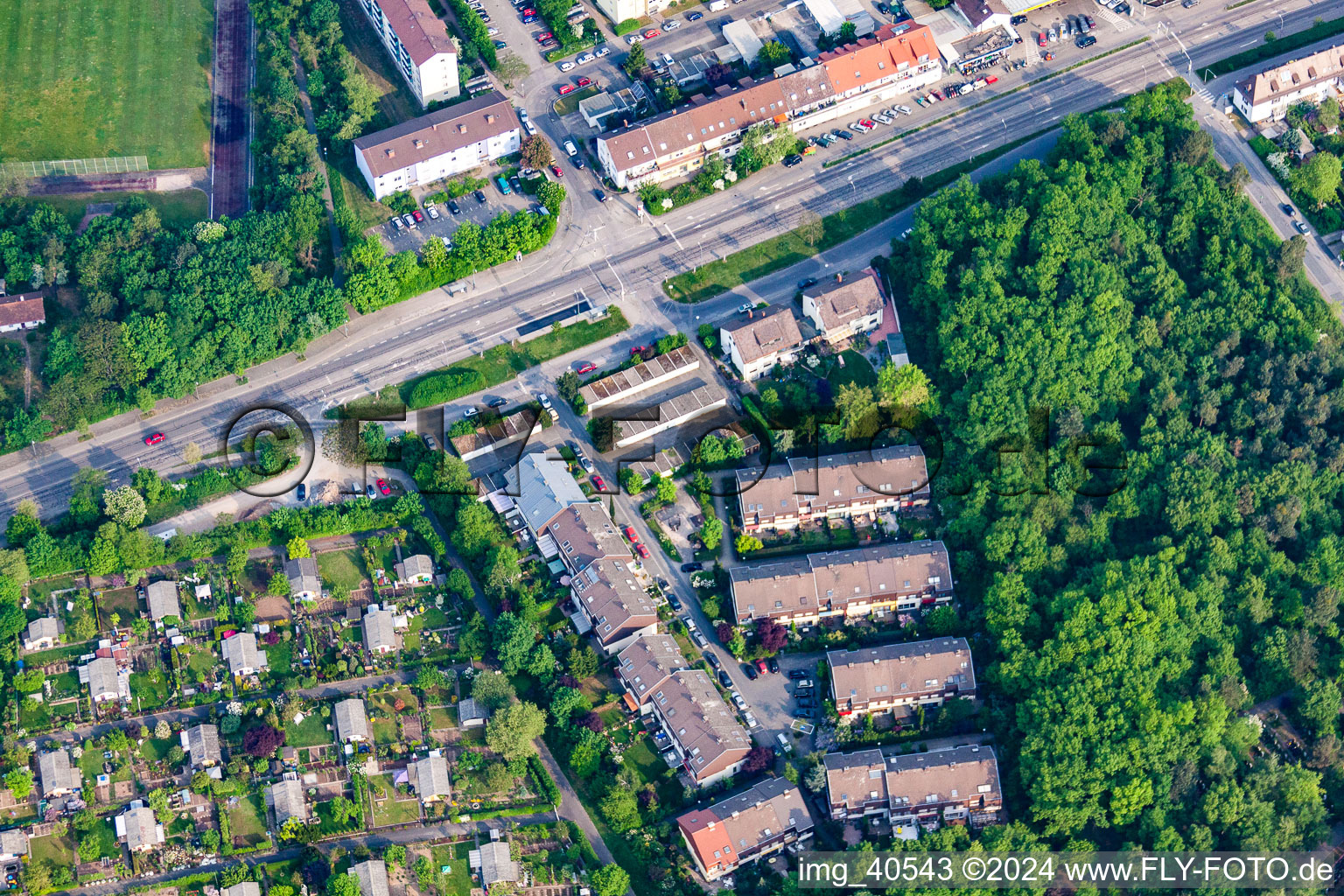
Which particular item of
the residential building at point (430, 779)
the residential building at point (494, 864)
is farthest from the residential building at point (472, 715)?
the residential building at point (494, 864)

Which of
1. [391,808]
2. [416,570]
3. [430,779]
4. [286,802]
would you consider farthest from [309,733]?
[416,570]

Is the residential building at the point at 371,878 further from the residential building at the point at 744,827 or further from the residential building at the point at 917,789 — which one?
the residential building at the point at 917,789

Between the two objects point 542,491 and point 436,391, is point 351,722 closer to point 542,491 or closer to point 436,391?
point 542,491

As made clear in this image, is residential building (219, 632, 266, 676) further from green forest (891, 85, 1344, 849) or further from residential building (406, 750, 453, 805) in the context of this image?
green forest (891, 85, 1344, 849)

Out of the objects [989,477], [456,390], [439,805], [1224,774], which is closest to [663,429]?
[456,390]

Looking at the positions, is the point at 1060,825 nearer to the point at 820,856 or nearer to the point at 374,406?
the point at 820,856

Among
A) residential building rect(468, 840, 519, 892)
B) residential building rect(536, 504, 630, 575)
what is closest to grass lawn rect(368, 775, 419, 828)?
residential building rect(468, 840, 519, 892)
